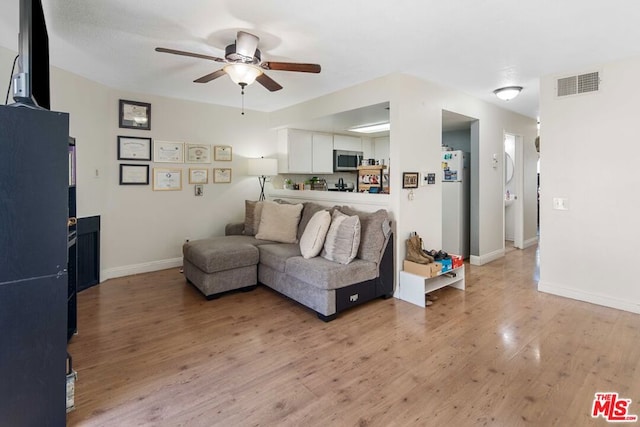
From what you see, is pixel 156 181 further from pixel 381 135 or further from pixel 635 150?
pixel 635 150

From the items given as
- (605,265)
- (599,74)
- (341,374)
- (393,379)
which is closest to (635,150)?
(599,74)

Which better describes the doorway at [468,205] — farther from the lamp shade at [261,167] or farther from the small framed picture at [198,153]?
the small framed picture at [198,153]

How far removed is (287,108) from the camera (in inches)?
206

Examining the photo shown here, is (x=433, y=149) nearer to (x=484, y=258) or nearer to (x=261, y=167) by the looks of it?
(x=484, y=258)

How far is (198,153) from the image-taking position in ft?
16.2

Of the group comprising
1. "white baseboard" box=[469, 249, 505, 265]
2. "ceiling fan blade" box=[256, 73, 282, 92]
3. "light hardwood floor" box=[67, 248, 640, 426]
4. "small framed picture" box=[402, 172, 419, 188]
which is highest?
"ceiling fan blade" box=[256, 73, 282, 92]

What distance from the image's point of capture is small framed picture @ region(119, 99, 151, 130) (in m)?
4.27

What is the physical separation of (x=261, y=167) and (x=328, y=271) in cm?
266

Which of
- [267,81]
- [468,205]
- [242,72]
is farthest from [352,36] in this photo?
[468,205]

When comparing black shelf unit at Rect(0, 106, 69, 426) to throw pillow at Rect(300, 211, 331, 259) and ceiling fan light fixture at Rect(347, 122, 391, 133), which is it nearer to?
throw pillow at Rect(300, 211, 331, 259)

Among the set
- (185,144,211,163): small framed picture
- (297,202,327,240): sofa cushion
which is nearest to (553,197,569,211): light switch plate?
(297,202,327,240): sofa cushion

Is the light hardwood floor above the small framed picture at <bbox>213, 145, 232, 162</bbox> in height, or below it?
below

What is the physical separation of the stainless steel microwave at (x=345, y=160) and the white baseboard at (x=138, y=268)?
10.7 feet

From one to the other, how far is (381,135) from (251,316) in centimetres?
500
